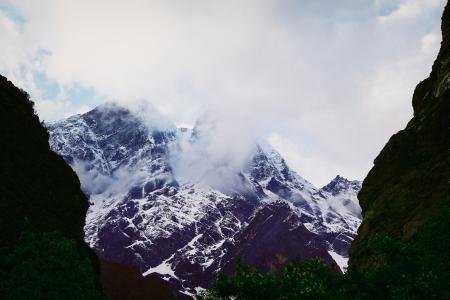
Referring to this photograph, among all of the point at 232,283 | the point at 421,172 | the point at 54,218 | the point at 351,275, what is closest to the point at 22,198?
the point at 54,218

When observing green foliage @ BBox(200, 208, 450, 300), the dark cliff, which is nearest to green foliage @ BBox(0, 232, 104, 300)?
the dark cliff

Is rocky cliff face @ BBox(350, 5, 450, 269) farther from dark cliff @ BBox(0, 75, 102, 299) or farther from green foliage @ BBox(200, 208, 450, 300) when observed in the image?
dark cliff @ BBox(0, 75, 102, 299)

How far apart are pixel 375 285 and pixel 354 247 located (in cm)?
2822

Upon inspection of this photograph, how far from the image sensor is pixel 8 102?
6456 cm

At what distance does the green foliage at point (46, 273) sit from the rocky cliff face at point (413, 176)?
32.4 meters

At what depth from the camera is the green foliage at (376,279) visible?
33062 millimetres

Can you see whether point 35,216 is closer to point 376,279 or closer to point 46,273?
point 46,273

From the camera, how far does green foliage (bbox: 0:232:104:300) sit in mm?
31484

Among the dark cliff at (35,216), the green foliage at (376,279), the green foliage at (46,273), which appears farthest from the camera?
the green foliage at (376,279)

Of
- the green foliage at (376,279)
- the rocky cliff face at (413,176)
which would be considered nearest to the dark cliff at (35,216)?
the green foliage at (376,279)

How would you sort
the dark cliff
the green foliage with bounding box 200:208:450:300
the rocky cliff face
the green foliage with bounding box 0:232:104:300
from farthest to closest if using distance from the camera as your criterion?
the rocky cliff face
the green foliage with bounding box 200:208:450:300
the dark cliff
the green foliage with bounding box 0:232:104:300

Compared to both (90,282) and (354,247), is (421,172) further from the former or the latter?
(90,282)

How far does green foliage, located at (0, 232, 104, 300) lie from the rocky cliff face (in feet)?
106

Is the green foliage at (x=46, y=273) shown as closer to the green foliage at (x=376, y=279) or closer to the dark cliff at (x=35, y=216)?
the dark cliff at (x=35, y=216)
